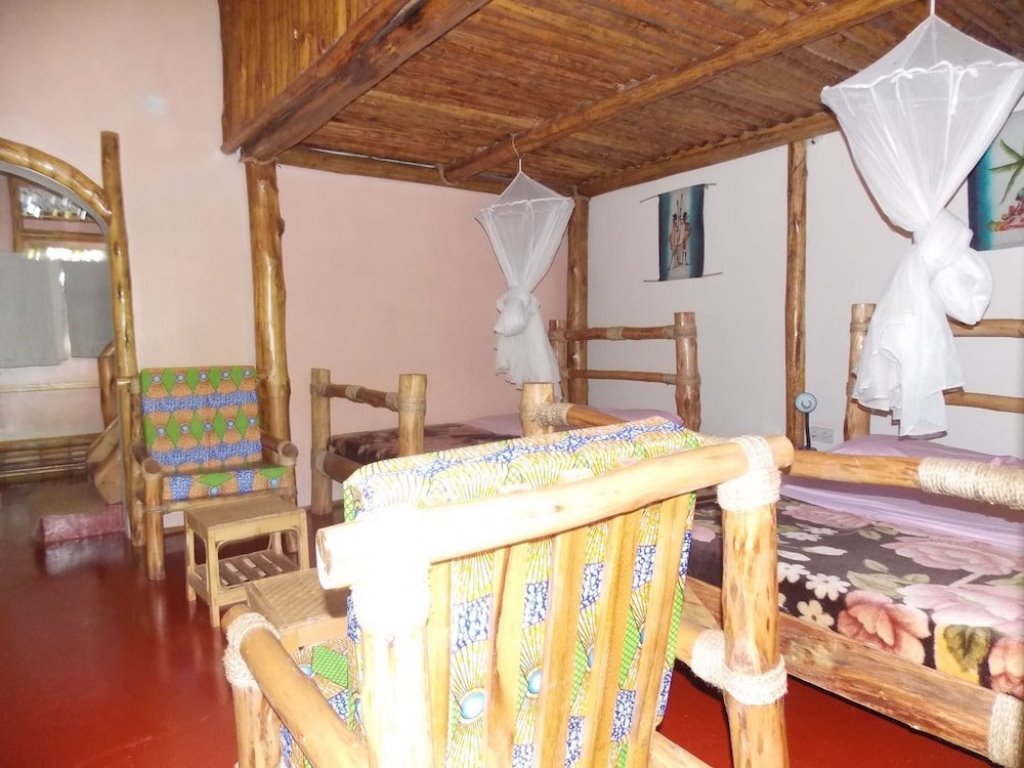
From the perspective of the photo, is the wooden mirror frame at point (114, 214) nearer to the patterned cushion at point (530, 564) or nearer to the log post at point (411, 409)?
the log post at point (411, 409)

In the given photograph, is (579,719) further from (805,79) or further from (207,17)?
(207,17)

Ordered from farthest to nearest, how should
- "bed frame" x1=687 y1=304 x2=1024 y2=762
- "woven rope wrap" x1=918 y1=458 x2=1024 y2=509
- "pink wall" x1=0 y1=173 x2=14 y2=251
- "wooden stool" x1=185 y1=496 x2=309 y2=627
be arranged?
"pink wall" x1=0 y1=173 x2=14 y2=251, "wooden stool" x1=185 y1=496 x2=309 y2=627, "bed frame" x1=687 y1=304 x2=1024 y2=762, "woven rope wrap" x1=918 y1=458 x2=1024 y2=509

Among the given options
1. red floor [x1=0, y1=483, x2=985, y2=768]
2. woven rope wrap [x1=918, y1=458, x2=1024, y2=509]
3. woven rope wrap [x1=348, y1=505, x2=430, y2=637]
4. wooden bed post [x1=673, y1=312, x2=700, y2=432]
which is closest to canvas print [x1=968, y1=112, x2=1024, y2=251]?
wooden bed post [x1=673, y1=312, x2=700, y2=432]

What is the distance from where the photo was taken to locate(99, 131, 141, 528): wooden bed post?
11.3 ft

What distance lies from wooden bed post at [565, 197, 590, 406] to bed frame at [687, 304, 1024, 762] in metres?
3.35

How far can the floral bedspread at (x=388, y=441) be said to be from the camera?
11.7ft

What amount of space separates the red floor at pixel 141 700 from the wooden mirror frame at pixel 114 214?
95 centimetres

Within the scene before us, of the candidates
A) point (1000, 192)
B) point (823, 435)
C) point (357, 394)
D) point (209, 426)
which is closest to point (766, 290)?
point (823, 435)

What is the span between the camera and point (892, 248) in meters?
3.29

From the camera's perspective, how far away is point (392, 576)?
24.9 inches

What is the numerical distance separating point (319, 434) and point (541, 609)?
343cm

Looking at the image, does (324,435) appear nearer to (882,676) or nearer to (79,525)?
(79,525)

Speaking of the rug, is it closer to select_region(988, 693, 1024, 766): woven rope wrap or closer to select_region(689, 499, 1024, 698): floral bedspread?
select_region(689, 499, 1024, 698): floral bedspread

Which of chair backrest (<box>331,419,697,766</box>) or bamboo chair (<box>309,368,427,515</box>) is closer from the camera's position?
chair backrest (<box>331,419,697,766</box>)
